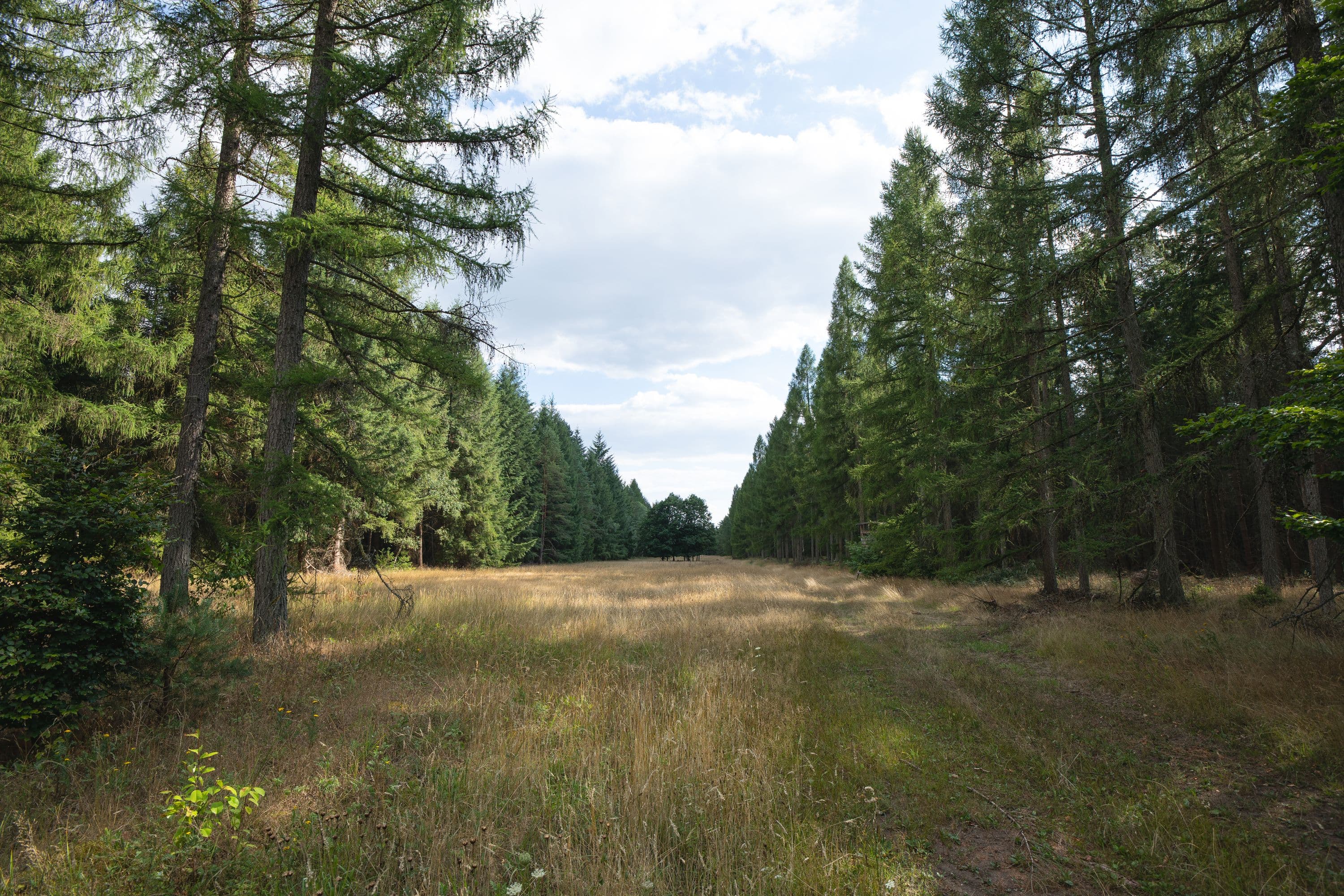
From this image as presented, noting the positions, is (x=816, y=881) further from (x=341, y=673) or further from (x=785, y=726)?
(x=341, y=673)

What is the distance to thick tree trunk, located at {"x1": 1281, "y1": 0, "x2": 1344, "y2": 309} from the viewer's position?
5195 millimetres

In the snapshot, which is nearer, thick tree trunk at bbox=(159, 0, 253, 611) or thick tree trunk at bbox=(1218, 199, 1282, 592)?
thick tree trunk at bbox=(159, 0, 253, 611)

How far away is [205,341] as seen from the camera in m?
7.47

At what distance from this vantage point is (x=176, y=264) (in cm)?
807

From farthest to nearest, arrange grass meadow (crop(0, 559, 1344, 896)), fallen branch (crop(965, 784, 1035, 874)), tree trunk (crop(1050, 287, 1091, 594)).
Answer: tree trunk (crop(1050, 287, 1091, 594))
fallen branch (crop(965, 784, 1035, 874))
grass meadow (crop(0, 559, 1344, 896))

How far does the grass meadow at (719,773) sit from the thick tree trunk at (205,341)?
1.39 m

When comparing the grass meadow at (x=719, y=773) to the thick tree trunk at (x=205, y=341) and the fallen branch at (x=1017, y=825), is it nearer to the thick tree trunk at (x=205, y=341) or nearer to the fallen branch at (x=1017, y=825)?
the fallen branch at (x=1017, y=825)

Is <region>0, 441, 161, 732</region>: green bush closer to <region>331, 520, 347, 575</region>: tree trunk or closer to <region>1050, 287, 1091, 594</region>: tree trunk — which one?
<region>1050, 287, 1091, 594</region>: tree trunk

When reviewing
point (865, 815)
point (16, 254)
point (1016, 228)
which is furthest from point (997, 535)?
point (16, 254)

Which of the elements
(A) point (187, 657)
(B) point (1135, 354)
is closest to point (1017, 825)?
(A) point (187, 657)

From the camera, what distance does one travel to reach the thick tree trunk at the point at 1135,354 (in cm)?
820

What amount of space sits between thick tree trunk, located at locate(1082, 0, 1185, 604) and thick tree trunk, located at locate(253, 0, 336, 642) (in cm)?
1127

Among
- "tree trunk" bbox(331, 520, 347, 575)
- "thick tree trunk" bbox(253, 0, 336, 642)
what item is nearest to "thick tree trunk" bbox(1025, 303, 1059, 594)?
"thick tree trunk" bbox(253, 0, 336, 642)

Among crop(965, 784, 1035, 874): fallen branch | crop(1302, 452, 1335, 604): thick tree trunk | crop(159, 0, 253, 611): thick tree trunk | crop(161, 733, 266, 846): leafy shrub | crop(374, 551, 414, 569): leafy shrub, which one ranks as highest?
crop(159, 0, 253, 611): thick tree trunk
